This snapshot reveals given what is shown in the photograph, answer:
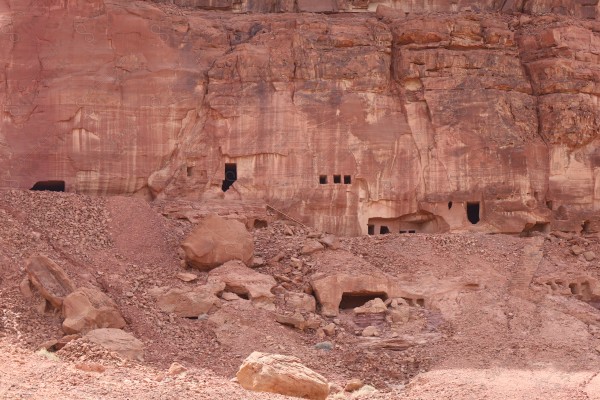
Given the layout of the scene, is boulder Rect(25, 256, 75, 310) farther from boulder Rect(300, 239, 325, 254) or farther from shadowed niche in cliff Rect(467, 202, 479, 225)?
shadowed niche in cliff Rect(467, 202, 479, 225)

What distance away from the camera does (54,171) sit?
30.2 metres

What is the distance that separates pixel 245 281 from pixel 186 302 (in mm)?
2010

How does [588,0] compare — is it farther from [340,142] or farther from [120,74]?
[120,74]

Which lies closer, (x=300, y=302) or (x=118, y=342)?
(x=118, y=342)

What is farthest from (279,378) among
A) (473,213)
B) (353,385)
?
(473,213)

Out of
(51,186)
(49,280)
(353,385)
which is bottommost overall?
(353,385)

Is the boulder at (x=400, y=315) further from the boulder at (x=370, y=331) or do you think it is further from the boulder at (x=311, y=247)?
the boulder at (x=311, y=247)

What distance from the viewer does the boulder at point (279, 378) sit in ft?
62.1

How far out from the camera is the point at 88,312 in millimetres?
21594

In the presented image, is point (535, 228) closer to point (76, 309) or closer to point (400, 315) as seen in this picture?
point (400, 315)

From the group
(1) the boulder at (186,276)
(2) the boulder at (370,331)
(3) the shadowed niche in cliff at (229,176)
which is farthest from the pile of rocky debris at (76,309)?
(3) the shadowed niche in cliff at (229,176)

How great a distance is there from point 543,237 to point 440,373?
34.4 ft

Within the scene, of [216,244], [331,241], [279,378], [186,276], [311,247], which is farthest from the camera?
[331,241]

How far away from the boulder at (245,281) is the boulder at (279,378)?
17.2 ft
